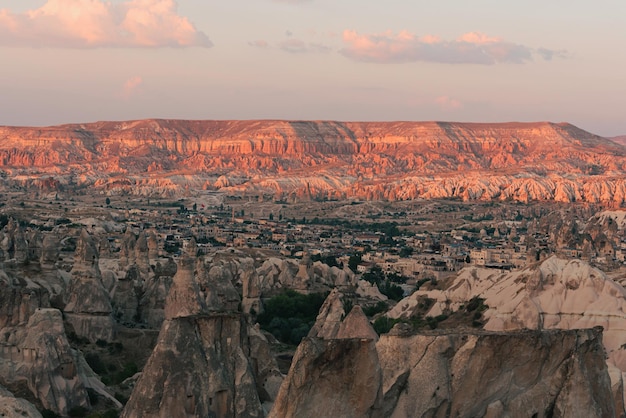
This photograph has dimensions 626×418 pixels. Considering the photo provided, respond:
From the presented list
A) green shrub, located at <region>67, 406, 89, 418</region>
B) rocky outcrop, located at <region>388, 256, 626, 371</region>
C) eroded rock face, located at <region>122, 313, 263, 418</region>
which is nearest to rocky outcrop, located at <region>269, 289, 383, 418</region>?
eroded rock face, located at <region>122, 313, 263, 418</region>

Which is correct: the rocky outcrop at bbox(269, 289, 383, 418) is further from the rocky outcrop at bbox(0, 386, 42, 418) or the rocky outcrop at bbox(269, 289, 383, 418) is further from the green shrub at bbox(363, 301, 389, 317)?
the green shrub at bbox(363, 301, 389, 317)

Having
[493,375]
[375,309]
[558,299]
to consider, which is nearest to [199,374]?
[493,375]

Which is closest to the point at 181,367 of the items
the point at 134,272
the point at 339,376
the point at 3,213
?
the point at 339,376

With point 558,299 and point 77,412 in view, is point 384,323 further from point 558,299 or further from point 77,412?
point 77,412

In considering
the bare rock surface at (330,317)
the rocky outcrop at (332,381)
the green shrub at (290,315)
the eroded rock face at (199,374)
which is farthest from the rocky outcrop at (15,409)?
the green shrub at (290,315)

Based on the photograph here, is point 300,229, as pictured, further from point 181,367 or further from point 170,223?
point 181,367

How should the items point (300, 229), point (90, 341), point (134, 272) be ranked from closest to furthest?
point (90, 341) → point (134, 272) → point (300, 229)
